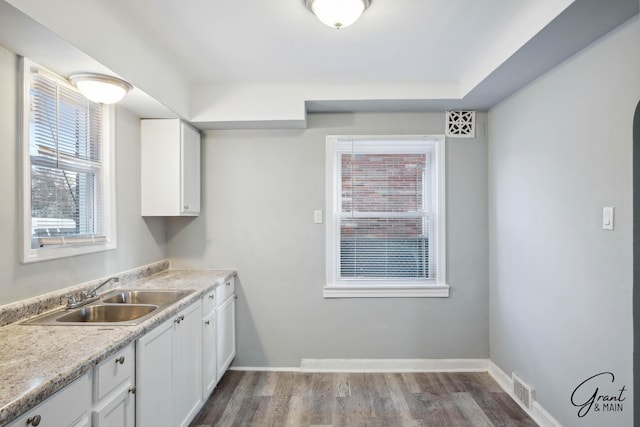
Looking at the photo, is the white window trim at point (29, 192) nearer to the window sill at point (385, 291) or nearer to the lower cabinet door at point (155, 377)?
the lower cabinet door at point (155, 377)

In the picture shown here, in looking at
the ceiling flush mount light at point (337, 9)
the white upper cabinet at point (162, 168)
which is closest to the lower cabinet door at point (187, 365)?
the white upper cabinet at point (162, 168)

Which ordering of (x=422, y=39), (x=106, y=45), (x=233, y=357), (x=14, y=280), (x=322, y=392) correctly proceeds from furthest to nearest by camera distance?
(x=233, y=357) → (x=322, y=392) → (x=422, y=39) → (x=106, y=45) → (x=14, y=280)

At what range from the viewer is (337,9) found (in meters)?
1.64

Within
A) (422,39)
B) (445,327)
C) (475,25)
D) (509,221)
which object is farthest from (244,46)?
(445,327)

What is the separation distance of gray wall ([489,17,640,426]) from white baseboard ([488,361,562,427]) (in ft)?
0.19

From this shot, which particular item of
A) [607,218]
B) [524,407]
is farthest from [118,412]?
[524,407]

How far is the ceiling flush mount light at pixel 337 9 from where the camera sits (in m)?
1.61

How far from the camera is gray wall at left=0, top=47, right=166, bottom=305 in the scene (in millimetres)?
1570

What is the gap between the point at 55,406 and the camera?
3.51ft

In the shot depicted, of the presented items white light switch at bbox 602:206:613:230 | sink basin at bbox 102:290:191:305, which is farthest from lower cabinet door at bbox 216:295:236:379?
white light switch at bbox 602:206:613:230

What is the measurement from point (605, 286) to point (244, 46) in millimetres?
2473

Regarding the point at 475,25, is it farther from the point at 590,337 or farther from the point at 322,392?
the point at 322,392

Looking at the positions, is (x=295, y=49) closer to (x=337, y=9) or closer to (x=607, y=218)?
(x=337, y=9)

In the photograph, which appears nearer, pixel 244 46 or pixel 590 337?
pixel 590 337
